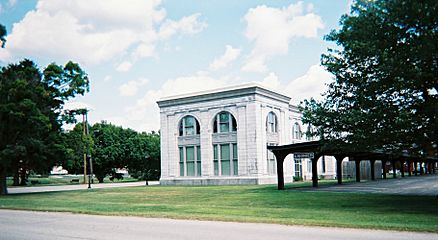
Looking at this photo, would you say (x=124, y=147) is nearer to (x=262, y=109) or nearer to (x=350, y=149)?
(x=262, y=109)

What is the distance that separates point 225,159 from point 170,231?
31.7m

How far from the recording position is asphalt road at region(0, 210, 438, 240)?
1084 centimetres

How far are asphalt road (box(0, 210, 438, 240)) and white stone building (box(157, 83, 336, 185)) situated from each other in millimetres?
27200

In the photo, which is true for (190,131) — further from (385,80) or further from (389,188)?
(385,80)

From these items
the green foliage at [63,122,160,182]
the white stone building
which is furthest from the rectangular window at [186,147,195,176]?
the green foliage at [63,122,160,182]

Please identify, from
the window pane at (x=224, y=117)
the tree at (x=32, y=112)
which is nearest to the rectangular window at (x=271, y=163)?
the window pane at (x=224, y=117)

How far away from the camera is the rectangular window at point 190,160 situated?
46.0m

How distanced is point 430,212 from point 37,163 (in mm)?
27897

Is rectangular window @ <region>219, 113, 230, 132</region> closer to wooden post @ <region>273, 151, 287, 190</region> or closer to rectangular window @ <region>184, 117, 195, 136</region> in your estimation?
rectangular window @ <region>184, 117, 195, 136</region>

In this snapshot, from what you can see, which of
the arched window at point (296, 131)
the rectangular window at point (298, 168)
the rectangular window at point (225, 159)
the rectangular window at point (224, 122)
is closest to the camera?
the rectangular window at point (225, 159)

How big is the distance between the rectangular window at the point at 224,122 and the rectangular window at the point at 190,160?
432 cm

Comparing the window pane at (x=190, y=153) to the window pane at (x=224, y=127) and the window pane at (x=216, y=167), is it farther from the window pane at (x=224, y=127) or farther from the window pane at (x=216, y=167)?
the window pane at (x=224, y=127)

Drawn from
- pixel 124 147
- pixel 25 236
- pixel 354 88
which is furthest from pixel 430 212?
pixel 124 147

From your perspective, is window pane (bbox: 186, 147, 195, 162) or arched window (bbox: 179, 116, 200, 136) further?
window pane (bbox: 186, 147, 195, 162)
